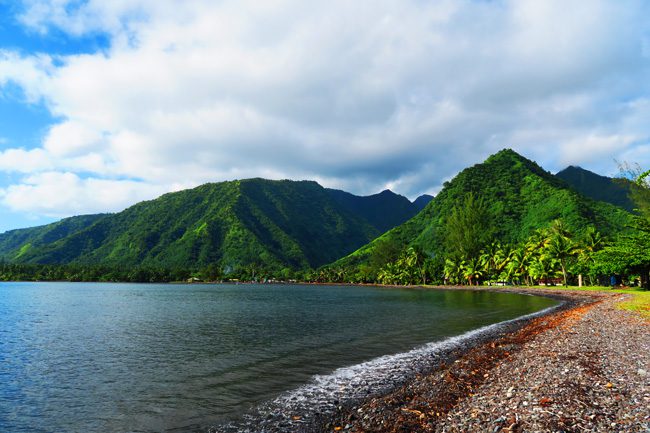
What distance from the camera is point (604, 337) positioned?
78.3 feet

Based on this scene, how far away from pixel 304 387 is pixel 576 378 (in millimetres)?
11607

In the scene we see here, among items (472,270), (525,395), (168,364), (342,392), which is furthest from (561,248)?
(168,364)

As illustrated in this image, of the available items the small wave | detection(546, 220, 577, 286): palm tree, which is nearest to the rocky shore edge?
the small wave

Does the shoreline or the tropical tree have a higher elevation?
the tropical tree

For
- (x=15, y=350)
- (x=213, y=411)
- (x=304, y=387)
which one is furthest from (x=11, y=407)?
(x=15, y=350)

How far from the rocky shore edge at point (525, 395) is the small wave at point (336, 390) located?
646 millimetres

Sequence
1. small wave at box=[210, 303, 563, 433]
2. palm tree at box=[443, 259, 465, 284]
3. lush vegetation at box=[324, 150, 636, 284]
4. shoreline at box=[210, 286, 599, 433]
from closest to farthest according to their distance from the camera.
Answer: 1. shoreline at box=[210, 286, 599, 433]
2. small wave at box=[210, 303, 563, 433]
3. lush vegetation at box=[324, 150, 636, 284]
4. palm tree at box=[443, 259, 465, 284]

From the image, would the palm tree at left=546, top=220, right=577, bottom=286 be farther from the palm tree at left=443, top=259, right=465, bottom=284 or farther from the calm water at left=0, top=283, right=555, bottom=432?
the calm water at left=0, top=283, right=555, bottom=432

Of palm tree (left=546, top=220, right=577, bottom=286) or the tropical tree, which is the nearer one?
palm tree (left=546, top=220, right=577, bottom=286)

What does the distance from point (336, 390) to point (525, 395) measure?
804cm

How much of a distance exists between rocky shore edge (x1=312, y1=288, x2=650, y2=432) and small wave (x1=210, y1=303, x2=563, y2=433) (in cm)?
65

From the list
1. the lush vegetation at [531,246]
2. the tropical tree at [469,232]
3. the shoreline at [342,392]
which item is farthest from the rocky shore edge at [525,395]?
the tropical tree at [469,232]

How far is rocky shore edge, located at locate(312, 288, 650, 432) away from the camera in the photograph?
10633 millimetres

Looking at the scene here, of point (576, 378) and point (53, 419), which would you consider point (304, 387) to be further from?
point (576, 378)
